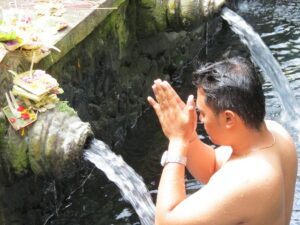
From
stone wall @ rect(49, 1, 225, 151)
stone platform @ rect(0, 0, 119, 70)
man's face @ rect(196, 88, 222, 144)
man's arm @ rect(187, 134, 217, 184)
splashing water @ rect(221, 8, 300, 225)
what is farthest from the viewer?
splashing water @ rect(221, 8, 300, 225)

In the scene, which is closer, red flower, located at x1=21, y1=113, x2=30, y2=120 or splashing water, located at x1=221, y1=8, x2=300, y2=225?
red flower, located at x1=21, y1=113, x2=30, y2=120

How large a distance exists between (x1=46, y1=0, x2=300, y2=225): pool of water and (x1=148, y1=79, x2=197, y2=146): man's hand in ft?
2.11

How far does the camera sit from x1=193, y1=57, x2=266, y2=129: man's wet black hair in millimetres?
2477

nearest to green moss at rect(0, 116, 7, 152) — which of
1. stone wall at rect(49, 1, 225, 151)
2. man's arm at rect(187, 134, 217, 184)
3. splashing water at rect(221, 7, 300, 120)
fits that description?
stone wall at rect(49, 1, 225, 151)

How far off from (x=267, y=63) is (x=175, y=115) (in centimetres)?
412

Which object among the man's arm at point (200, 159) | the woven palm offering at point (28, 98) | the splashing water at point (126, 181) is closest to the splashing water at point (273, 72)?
the splashing water at point (126, 181)

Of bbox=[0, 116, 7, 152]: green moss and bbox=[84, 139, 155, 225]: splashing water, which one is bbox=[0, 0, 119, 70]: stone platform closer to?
bbox=[0, 116, 7, 152]: green moss

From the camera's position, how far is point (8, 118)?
3.78 metres

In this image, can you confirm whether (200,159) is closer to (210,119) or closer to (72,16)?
(210,119)

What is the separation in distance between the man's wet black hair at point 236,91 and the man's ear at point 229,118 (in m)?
0.02

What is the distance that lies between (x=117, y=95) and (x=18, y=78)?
2.01m

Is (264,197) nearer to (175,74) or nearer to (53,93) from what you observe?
(53,93)

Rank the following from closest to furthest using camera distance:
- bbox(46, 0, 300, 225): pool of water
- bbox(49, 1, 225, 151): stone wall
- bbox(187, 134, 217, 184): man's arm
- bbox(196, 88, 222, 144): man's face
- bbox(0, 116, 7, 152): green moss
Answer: bbox(196, 88, 222, 144): man's face < bbox(187, 134, 217, 184): man's arm < bbox(0, 116, 7, 152): green moss < bbox(46, 0, 300, 225): pool of water < bbox(49, 1, 225, 151): stone wall

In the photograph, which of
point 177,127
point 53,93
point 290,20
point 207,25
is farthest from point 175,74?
point 177,127
